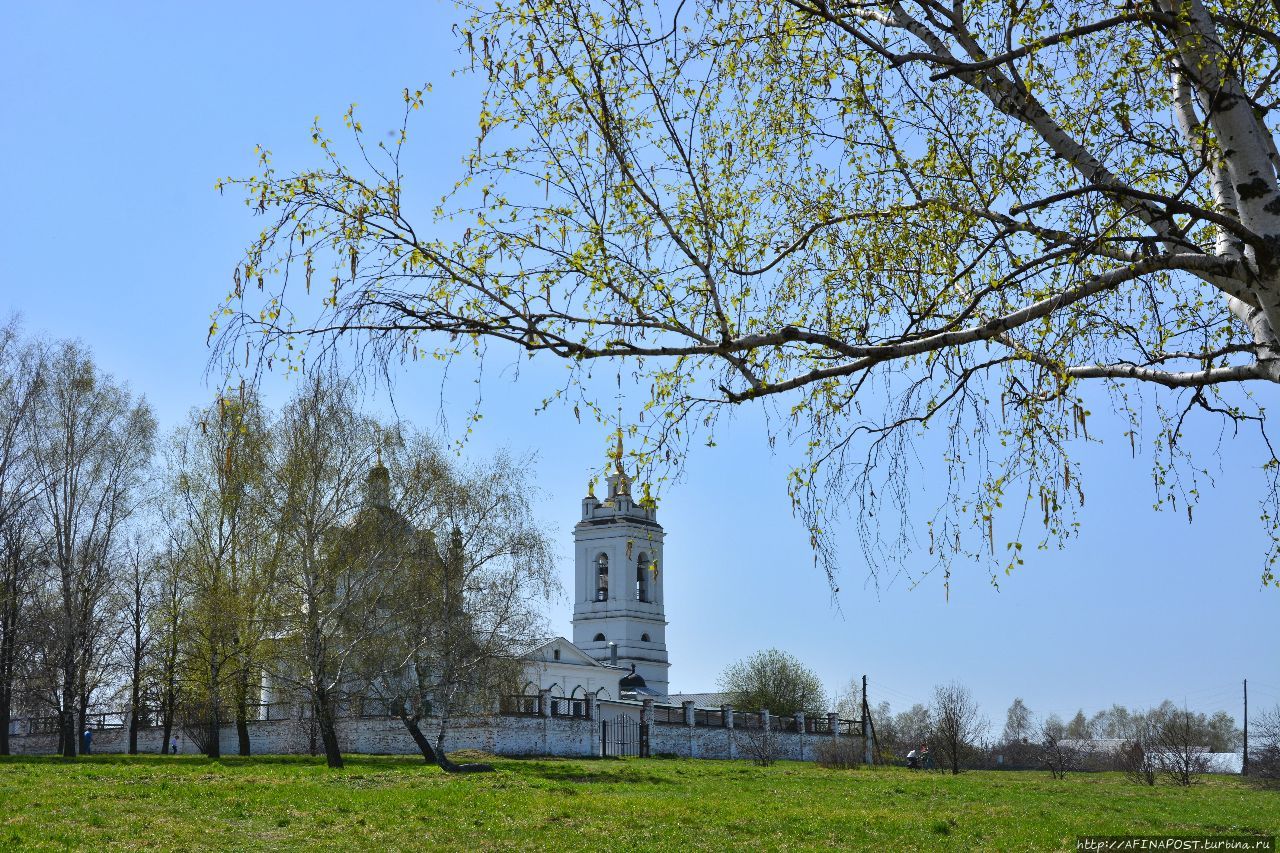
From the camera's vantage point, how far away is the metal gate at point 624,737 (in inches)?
1491

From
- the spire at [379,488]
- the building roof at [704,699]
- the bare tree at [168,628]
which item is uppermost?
the spire at [379,488]

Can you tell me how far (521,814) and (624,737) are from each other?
2545 cm

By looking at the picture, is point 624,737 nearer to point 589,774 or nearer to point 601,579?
point 589,774

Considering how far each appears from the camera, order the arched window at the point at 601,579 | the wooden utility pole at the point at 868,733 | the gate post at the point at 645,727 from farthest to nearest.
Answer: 1. the arched window at the point at 601,579
2. the wooden utility pole at the point at 868,733
3. the gate post at the point at 645,727

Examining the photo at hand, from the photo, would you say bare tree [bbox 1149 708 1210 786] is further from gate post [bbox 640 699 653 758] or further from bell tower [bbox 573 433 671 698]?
bell tower [bbox 573 433 671 698]

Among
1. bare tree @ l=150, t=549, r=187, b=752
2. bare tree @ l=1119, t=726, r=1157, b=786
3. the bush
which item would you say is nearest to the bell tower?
the bush

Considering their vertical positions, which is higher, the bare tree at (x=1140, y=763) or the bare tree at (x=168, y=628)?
the bare tree at (x=168, y=628)

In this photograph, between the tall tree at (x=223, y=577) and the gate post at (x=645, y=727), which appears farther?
the gate post at (x=645, y=727)

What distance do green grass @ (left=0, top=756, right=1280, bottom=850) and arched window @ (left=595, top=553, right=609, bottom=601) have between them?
1349 inches

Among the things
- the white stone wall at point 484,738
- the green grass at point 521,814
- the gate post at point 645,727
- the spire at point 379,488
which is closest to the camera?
the green grass at point 521,814

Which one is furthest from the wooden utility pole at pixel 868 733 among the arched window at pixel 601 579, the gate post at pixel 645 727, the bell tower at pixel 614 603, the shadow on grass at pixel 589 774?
the shadow on grass at pixel 589 774

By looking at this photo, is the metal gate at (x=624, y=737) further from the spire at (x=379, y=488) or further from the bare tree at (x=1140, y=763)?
the bare tree at (x=1140, y=763)

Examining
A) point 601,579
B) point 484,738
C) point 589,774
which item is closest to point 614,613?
point 601,579

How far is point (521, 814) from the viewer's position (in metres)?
14.3
